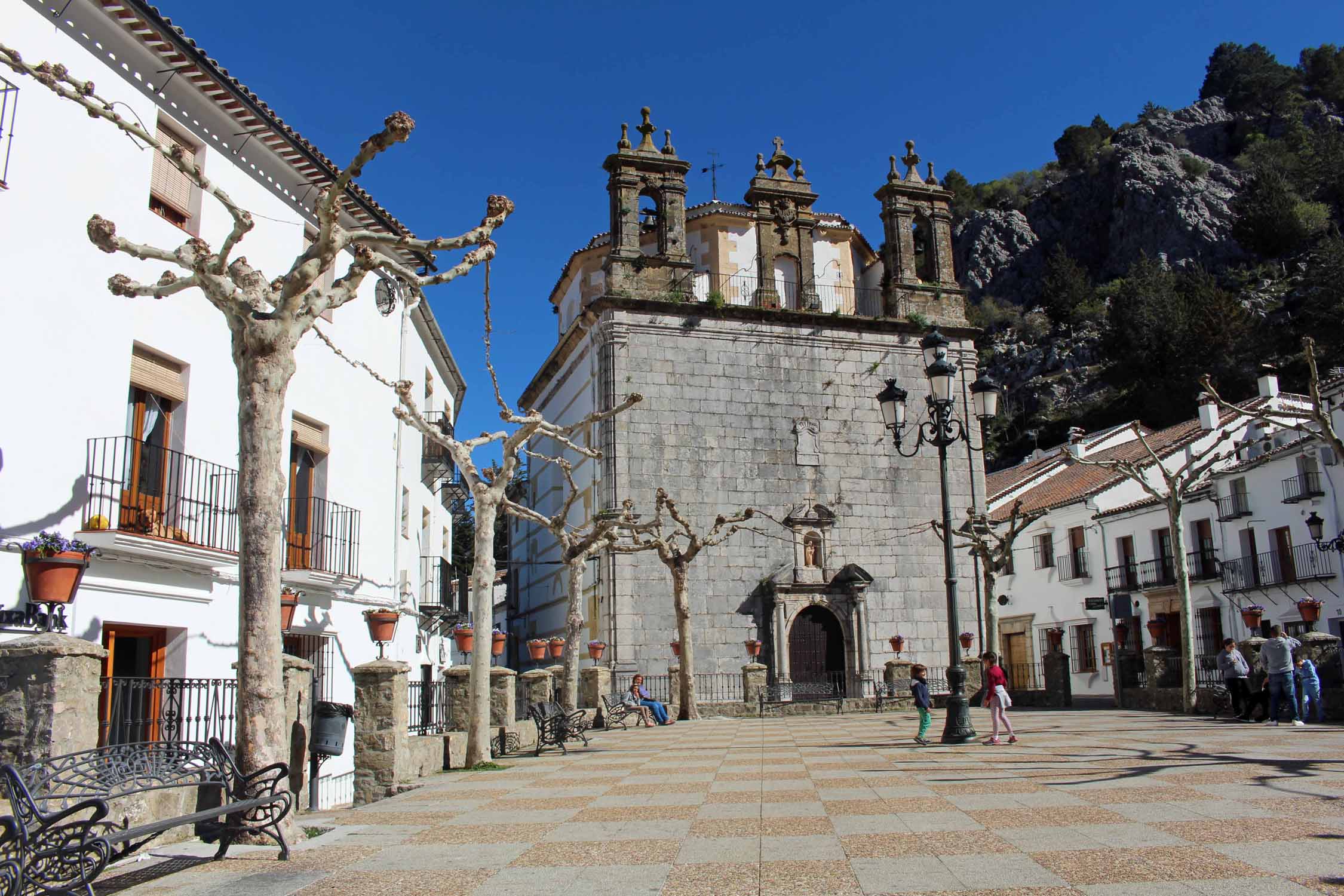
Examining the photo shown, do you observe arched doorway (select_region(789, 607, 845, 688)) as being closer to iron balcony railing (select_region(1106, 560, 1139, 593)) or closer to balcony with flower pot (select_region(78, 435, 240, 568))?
iron balcony railing (select_region(1106, 560, 1139, 593))

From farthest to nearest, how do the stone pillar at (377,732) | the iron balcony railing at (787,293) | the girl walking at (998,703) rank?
1. the iron balcony railing at (787,293)
2. the girl walking at (998,703)
3. the stone pillar at (377,732)

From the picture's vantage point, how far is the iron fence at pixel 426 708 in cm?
1411

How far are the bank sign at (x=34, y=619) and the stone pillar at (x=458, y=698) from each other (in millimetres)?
5452

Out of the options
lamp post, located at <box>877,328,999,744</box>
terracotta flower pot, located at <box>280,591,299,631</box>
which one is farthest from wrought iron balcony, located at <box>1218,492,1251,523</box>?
terracotta flower pot, located at <box>280,591,299,631</box>

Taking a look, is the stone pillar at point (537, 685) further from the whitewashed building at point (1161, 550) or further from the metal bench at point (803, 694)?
the whitewashed building at point (1161, 550)

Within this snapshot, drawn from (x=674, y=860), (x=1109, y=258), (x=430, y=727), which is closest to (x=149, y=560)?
(x=430, y=727)

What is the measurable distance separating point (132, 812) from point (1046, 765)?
8.13 metres

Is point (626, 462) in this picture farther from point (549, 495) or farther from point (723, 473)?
point (549, 495)

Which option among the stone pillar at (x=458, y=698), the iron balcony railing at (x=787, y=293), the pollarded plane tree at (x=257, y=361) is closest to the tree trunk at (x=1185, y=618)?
the iron balcony railing at (x=787, y=293)

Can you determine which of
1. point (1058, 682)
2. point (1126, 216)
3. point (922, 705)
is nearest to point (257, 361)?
point (922, 705)

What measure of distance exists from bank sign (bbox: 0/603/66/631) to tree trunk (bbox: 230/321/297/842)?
9.40ft

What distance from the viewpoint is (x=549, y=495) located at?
36.0 metres

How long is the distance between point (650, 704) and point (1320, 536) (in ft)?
51.1

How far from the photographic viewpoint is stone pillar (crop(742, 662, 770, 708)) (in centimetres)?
2342
